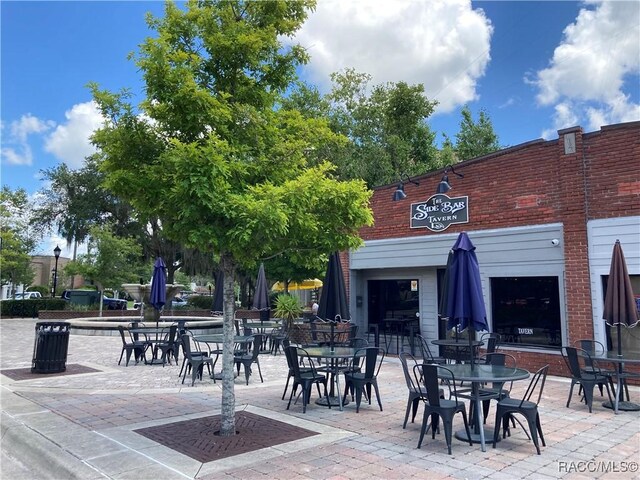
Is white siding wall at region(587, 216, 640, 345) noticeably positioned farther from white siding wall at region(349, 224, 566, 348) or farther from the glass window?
the glass window

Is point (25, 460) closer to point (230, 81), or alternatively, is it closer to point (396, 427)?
point (396, 427)

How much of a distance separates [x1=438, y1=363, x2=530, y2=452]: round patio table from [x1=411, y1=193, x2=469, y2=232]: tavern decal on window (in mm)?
6632

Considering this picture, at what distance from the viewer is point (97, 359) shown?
41.1ft

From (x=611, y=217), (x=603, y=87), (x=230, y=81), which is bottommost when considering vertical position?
(x=611, y=217)

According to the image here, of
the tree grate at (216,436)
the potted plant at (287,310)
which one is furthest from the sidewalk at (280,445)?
the potted plant at (287,310)

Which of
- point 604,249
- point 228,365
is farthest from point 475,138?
point 228,365

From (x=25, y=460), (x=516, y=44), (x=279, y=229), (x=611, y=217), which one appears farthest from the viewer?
(x=516, y=44)

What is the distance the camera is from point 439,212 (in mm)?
12656

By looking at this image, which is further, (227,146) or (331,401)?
(331,401)

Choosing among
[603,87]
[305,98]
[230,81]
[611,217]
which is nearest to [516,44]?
[603,87]

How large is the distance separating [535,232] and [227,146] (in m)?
8.33

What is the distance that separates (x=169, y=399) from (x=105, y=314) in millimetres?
21269

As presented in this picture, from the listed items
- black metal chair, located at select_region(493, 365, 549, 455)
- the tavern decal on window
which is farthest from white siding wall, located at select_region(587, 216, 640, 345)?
black metal chair, located at select_region(493, 365, 549, 455)

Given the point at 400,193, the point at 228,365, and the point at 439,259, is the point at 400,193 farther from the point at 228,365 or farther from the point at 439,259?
the point at 228,365
